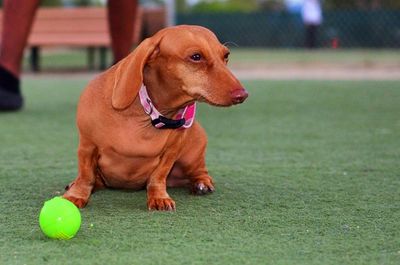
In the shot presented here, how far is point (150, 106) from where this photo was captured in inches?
85.4

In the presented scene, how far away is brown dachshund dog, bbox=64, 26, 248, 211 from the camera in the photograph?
204 cm

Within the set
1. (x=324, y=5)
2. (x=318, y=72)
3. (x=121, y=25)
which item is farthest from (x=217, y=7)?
(x=121, y=25)

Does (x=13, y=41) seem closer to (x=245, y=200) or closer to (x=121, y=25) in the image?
(x=121, y=25)

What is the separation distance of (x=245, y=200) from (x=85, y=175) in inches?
18.4

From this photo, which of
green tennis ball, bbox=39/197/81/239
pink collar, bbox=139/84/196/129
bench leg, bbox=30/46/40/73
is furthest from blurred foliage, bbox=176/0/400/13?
green tennis ball, bbox=39/197/81/239

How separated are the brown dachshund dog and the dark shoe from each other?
189 cm

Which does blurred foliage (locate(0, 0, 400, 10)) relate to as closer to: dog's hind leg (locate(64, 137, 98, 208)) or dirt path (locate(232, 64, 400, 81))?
dirt path (locate(232, 64, 400, 81))

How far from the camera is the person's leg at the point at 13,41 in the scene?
4004mm

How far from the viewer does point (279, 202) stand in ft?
7.24

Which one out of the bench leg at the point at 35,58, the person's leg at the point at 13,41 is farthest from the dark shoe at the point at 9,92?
the bench leg at the point at 35,58

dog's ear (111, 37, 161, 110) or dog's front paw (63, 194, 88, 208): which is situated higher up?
dog's ear (111, 37, 161, 110)

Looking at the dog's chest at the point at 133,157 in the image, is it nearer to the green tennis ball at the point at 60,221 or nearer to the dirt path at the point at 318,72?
the green tennis ball at the point at 60,221

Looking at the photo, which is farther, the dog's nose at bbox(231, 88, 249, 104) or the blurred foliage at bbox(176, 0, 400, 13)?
the blurred foliage at bbox(176, 0, 400, 13)

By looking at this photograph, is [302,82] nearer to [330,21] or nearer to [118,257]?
[118,257]
